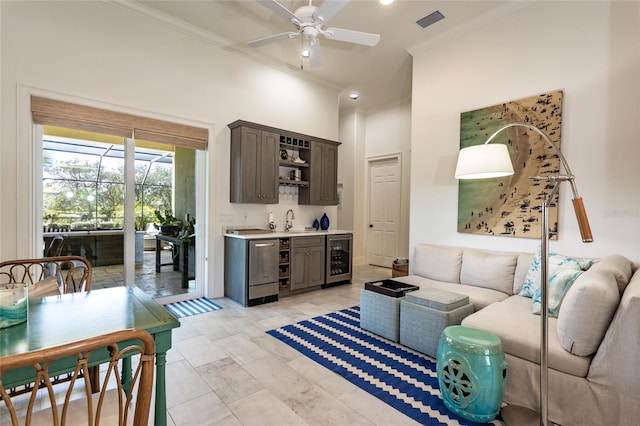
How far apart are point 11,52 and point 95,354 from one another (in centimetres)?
343

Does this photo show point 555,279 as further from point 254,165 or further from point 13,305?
point 254,165

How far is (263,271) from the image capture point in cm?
410

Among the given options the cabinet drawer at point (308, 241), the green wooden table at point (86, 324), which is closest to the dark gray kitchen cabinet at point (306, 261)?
the cabinet drawer at point (308, 241)

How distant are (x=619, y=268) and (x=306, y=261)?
11.1 ft

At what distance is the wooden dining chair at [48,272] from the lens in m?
2.06

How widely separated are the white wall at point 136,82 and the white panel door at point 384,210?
2016mm

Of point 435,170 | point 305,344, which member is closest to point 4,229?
point 305,344

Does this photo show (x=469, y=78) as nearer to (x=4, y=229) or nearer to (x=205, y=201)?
(x=205, y=201)

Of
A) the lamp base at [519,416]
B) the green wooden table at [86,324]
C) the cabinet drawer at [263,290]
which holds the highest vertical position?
the green wooden table at [86,324]

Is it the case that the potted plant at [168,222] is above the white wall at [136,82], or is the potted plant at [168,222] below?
below

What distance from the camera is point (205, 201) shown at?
4.30 metres

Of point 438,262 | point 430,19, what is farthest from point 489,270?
point 430,19

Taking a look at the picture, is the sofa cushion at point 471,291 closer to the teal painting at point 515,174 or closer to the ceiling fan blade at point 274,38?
the teal painting at point 515,174

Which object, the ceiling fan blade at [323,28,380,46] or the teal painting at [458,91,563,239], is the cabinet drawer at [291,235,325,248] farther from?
the ceiling fan blade at [323,28,380,46]
